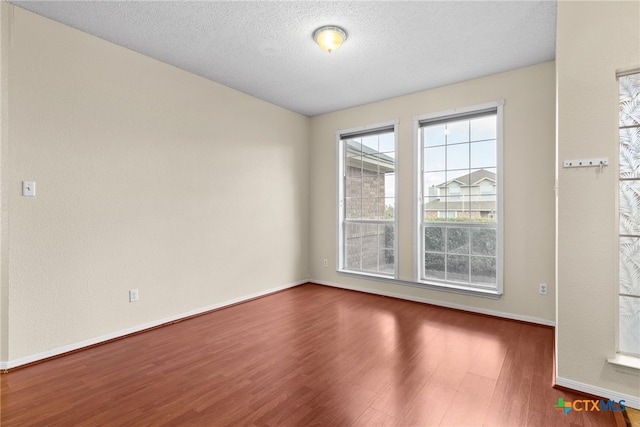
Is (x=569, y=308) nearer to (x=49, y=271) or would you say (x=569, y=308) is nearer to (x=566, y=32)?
(x=566, y=32)

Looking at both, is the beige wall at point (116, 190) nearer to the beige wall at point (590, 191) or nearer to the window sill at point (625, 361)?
the beige wall at point (590, 191)

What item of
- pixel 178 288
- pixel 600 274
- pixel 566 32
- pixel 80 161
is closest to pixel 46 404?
pixel 178 288

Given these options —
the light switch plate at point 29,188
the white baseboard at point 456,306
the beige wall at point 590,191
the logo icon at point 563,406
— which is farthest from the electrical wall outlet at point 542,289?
the light switch plate at point 29,188

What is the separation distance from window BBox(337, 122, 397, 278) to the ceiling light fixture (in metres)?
1.87

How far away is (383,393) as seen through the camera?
211 cm

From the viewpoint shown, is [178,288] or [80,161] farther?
[178,288]

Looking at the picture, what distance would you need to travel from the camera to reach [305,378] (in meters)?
2.30

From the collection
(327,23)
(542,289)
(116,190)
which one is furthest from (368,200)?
(116,190)

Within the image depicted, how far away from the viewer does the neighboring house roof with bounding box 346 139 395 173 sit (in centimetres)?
461

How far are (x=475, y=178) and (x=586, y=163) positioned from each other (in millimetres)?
1844

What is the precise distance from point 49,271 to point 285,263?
292 cm

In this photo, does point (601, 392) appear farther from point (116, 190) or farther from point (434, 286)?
point (116, 190)

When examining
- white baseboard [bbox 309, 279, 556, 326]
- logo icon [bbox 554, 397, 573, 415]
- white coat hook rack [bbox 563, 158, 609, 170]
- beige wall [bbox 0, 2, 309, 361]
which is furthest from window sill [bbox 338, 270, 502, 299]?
white coat hook rack [bbox 563, 158, 609, 170]

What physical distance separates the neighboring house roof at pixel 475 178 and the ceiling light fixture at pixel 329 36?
227 centimetres
